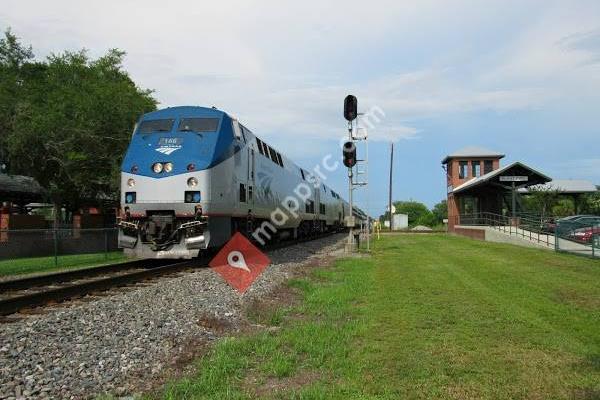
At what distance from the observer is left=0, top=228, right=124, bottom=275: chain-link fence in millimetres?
16247

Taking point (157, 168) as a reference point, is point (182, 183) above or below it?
below

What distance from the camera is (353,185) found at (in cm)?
2109

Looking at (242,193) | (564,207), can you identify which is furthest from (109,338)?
(564,207)

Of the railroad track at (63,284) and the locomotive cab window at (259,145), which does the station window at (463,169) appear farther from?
the railroad track at (63,284)

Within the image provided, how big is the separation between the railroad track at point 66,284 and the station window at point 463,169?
121 ft

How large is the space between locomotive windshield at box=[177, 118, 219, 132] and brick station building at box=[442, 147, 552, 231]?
67.7ft

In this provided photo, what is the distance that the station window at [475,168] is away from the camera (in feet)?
159

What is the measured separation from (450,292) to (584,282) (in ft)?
11.9

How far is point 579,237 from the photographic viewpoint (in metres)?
19.8

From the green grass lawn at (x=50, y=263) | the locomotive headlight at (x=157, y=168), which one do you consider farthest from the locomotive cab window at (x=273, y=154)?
the locomotive headlight at (x=157, y=168)

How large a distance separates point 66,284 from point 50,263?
560 centimetres

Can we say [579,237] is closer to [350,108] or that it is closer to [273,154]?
[350,108]

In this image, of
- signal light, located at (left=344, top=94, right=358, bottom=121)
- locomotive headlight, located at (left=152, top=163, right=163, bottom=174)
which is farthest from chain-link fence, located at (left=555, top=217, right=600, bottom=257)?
locomotive headlight, located at (left=152, top=163, right=163, bottom=174)

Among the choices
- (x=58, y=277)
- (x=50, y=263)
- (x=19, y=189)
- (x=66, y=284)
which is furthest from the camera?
(x=19, y=189)
